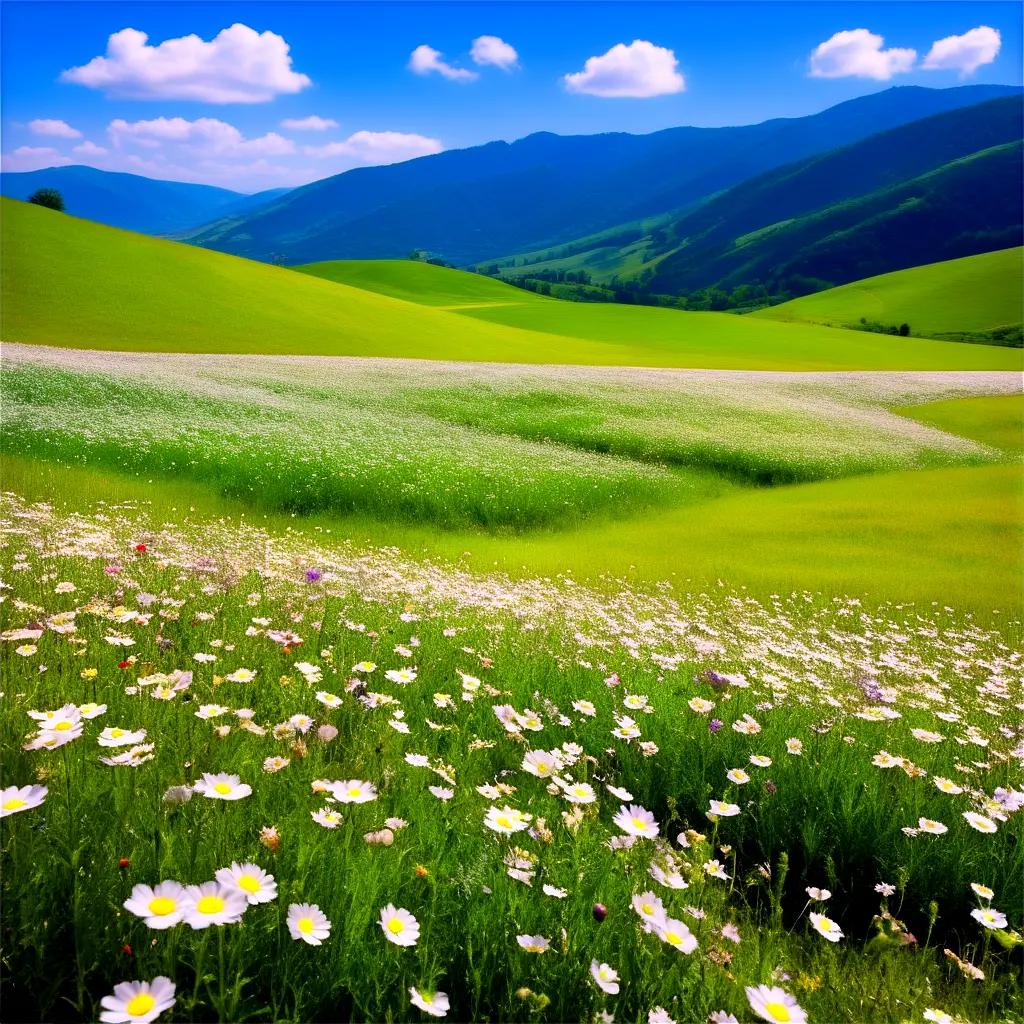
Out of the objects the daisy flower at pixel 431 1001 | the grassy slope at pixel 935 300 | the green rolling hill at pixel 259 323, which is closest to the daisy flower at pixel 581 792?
the daisy flower at pixel 431 1001

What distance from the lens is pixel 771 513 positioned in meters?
19.8

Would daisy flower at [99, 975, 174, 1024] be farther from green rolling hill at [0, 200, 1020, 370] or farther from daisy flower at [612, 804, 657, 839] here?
green rolling hill at [0, 200, 1020, 370]

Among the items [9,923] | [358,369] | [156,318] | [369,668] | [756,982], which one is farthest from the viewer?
[156,318]

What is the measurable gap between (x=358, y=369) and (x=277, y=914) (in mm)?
38648

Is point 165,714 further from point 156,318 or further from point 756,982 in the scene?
point 156,318

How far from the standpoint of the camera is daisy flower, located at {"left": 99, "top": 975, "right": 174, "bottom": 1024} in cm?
144

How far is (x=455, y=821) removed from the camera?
2.79m

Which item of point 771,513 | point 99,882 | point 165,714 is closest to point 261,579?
point 165,714

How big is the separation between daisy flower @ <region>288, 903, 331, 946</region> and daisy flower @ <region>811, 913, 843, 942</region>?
1.82m

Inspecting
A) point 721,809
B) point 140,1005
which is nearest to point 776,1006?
point 721,809

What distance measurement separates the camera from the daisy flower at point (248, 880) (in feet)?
5.87

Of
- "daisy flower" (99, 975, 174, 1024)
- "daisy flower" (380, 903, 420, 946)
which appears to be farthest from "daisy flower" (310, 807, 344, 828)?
"daisy flower" (99, 975, 174, 1024)

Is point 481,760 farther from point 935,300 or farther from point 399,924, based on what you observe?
point 935,300

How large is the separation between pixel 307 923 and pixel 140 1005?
1.41ft
